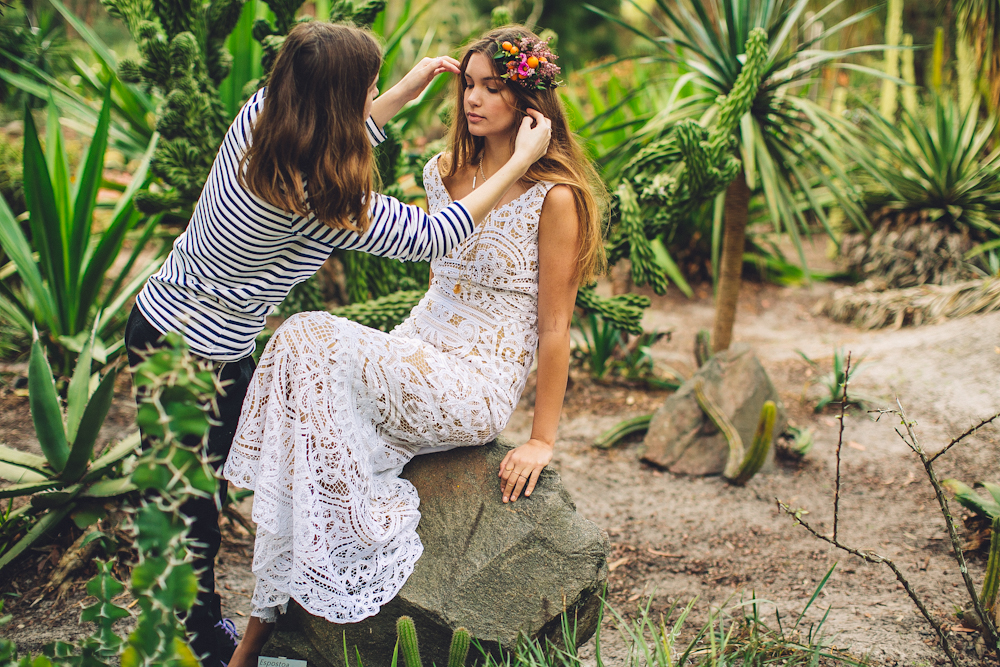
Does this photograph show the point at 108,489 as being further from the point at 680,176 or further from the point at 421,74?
the point at 680,176

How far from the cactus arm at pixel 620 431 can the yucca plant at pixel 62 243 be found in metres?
2.68

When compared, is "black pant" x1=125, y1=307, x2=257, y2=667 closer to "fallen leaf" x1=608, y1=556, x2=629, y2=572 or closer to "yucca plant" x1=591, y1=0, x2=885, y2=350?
"fallen leaf" x1=608, y1=556, x2=629, y2=572

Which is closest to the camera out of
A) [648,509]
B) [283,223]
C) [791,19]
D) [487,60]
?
[283,223]

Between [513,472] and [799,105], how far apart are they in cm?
285

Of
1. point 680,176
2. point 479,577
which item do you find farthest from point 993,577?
point 680,176

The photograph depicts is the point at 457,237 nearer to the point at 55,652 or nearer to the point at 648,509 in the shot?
the point at 55,652

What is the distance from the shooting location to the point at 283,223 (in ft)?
5.57

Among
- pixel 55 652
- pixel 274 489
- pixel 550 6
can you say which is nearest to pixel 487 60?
pixel 274 489

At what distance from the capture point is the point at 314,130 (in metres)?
1.65

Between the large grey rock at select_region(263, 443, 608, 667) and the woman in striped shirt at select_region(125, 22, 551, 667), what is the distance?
42 cm

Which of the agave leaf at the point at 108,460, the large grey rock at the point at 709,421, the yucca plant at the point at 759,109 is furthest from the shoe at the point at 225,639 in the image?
the yucca plant at the point at 759,109

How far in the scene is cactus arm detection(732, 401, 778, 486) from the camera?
3277 millimetres

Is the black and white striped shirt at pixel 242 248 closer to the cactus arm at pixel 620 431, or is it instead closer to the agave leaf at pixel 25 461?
the agave leaf at pixel 25 461

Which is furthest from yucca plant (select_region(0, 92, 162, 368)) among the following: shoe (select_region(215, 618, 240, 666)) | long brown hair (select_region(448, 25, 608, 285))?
long brown hair (select_region(448, 25, 608, 285))
